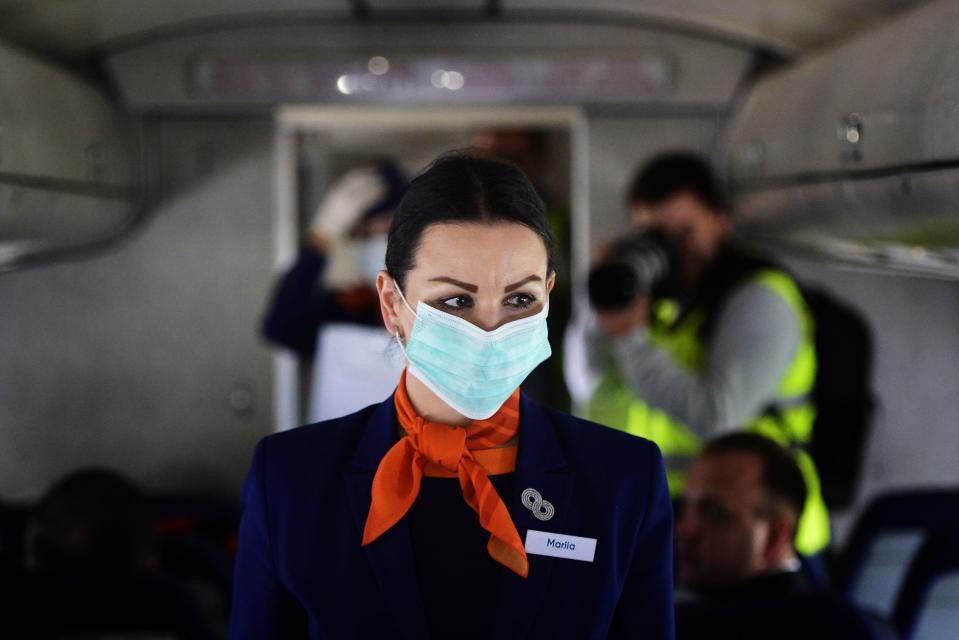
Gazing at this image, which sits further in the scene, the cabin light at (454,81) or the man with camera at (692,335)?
the cabin light at (454,81)

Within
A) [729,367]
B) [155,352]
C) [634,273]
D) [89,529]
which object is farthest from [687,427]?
[155,352]

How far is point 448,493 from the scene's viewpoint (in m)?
1.46

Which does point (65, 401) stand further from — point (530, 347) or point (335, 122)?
point (530, 347)

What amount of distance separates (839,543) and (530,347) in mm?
3956

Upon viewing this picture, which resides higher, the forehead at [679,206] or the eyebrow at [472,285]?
the forehead at [679,206]

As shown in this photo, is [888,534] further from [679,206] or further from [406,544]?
[406,544]

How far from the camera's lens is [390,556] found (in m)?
1.43

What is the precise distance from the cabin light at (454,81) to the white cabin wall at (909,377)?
5.48 feet

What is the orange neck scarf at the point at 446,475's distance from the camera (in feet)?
4.65

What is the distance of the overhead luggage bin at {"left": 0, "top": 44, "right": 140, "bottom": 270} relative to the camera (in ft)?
10.1

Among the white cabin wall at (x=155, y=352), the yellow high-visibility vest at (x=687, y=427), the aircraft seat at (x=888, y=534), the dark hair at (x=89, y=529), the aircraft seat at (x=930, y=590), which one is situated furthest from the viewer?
the white cabin wall at (x=155, y=352)

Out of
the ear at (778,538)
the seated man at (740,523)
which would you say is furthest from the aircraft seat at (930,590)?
the ear at (778,538)

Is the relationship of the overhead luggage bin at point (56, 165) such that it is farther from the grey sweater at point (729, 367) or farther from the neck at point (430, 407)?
the neck at point (430, 407)

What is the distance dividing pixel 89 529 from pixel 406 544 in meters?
1.64
